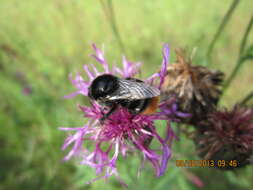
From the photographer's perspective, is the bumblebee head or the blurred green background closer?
the bumblebee head

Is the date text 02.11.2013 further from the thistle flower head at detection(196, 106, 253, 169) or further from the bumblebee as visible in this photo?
the bumblebee

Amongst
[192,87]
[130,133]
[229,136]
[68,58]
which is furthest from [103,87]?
[68,58]

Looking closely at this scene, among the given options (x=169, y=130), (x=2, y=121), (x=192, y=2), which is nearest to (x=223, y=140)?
(x=169, y=130)

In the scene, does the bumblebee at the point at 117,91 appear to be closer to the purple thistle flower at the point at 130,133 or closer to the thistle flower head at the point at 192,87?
the purple thistle flower at the point at 130,133

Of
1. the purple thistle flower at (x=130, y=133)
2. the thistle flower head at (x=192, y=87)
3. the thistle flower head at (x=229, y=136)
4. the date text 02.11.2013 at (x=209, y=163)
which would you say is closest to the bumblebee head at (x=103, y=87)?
the purple thistle flower at (x=130, y=133)

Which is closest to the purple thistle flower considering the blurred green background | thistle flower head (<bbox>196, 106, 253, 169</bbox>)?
thistle flower head (<bbox>196, 106, 253, 169</bbox>)
